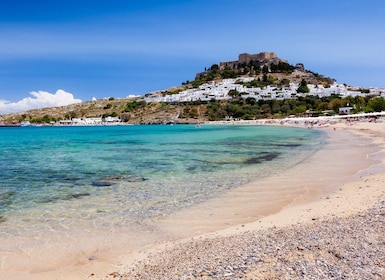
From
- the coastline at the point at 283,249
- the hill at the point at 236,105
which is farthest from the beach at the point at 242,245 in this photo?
the hill at the point at 236,105

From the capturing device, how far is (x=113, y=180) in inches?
538

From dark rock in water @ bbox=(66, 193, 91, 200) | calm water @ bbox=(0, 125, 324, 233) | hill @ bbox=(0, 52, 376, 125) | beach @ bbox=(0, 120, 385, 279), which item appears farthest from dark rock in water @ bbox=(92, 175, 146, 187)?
hill @ bbox=(0, 52, 376, 125)

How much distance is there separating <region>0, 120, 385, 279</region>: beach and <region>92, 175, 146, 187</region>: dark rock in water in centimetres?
483

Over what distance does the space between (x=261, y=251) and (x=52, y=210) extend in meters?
6.36

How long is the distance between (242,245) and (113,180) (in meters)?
8.98

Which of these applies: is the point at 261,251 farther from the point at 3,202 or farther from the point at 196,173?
the point at 196,173

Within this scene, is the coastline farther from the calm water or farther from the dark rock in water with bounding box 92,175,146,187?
the dark rock in water with bounding box 92,175,146,187

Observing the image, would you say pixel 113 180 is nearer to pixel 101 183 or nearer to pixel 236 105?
pixel 101 183

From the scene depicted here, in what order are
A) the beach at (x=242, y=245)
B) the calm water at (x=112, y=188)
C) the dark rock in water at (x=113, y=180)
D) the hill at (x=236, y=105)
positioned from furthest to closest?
the hill at (x=236, y=105) < the dark rock in water at (x=113, y=180) < the calm water at (x=112, y=188) < the beach at (x=242, y=245)

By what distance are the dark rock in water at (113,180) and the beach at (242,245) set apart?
483 centimetres

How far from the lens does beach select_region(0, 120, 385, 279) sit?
4578 millimetres

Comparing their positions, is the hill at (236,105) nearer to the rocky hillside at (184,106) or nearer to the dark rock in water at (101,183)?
the rocky hillside at (184,106)

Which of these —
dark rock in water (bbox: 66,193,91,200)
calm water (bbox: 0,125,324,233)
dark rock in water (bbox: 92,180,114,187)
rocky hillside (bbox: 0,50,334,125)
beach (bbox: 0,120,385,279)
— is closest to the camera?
beach (bbox: 0,120,385,279)

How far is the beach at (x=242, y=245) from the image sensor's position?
4578 mm
